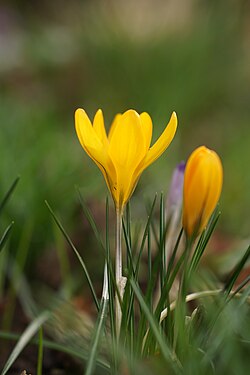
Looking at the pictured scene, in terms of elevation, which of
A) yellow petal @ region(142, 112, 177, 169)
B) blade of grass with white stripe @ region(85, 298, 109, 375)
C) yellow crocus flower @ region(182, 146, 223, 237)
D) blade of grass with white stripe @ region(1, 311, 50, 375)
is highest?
yellow petal @ region(142, 112, 177, 169)

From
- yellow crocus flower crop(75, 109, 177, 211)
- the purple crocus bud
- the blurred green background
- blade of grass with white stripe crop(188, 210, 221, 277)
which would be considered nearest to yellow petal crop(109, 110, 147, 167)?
yellow crocus flower crop(75, 109, 177, 211)

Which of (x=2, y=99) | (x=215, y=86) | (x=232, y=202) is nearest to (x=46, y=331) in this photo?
(x=232, y=202)

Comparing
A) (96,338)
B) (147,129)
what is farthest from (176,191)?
(96,338)

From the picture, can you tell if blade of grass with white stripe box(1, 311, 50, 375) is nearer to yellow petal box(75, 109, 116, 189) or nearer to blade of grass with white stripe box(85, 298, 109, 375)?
blade of grass with white stripe box(85, 298, 109, 375)

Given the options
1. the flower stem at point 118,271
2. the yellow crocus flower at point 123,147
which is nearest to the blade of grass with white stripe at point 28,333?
the flower stem at point 118,271

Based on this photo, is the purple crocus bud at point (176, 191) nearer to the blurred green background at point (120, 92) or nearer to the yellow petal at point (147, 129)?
the yellow petal at point (147, 129)

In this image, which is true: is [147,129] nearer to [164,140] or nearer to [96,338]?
[164,140]
